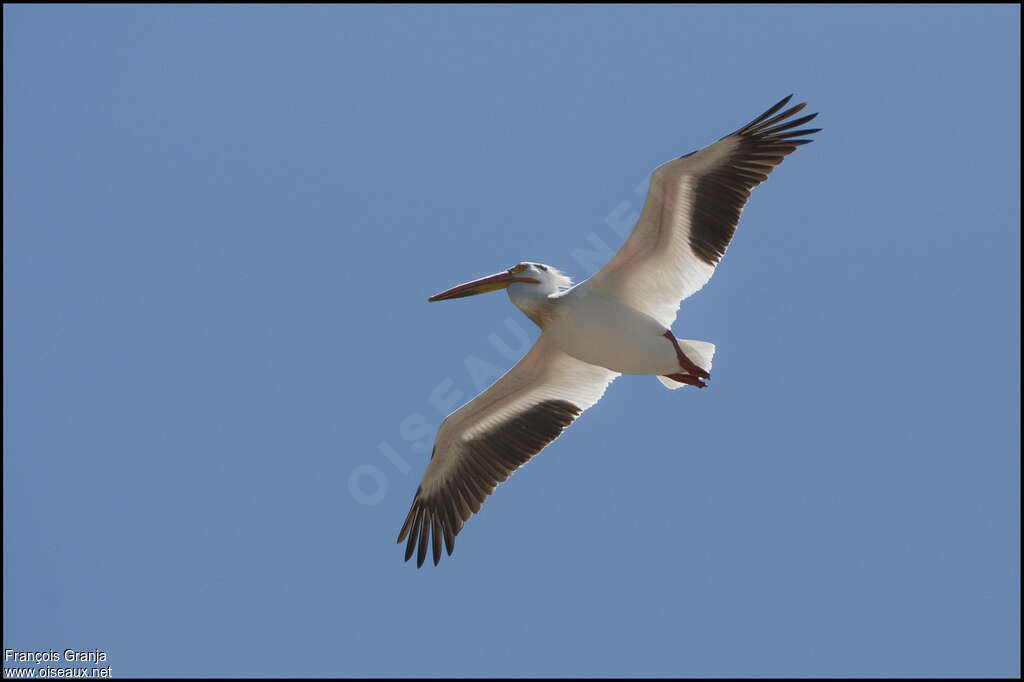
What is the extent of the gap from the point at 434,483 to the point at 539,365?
1.46 meters

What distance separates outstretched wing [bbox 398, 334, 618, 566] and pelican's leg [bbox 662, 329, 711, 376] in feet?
3.72

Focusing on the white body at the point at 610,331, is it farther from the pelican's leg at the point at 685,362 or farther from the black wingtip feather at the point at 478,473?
the black wingtip feather at the point at 478,473

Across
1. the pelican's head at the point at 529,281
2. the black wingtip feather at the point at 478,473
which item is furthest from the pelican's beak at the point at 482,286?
the black wingtip feather at the point at 478,473

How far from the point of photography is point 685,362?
32.5 ft

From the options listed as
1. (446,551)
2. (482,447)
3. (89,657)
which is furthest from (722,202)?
(89,657)

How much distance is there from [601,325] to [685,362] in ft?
2.54

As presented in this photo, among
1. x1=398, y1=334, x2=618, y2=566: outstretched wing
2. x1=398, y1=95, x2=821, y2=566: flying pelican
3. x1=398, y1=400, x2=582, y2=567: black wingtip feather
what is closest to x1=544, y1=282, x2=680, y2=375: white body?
x1=398, y1=95, x2=821, y2=566: flying pelican

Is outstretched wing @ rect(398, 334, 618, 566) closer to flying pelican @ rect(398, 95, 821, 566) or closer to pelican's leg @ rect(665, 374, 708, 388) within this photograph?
flying pelican @ rect(398, 95, 821, 566)

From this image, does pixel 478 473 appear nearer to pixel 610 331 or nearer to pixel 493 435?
pixel 493 435

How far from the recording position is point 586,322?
9922 mm

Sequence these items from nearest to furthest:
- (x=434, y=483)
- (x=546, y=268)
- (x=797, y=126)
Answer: (x=797, y=126), (x=546, y=268), (x=434, y=483)

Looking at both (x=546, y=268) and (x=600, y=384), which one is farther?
(x=600, y=384)

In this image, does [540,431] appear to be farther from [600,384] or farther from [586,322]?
[586,322]

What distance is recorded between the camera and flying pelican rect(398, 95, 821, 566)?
31.3ft
